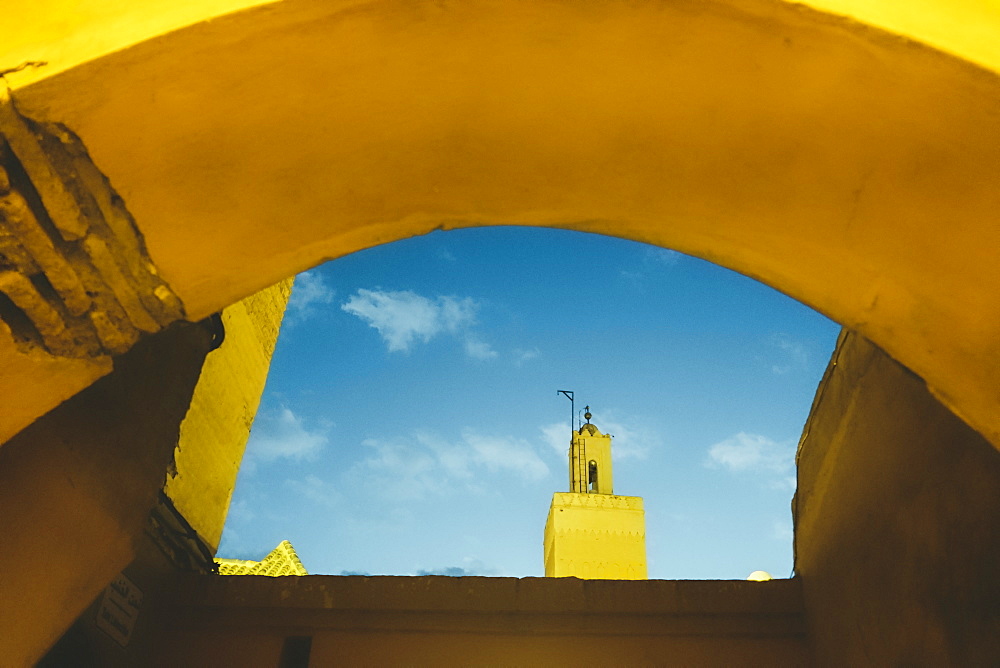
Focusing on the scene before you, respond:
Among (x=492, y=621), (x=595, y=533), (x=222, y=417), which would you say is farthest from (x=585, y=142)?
(x=595, y=533)

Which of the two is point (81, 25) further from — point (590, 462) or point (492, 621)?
point (590, 462)

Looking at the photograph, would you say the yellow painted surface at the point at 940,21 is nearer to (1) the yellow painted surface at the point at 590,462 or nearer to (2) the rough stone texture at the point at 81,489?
(2) the rough stone texture at the point at 81,489

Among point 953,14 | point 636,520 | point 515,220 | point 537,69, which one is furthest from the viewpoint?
point 636,520

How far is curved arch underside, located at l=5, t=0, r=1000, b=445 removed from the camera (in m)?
1.84

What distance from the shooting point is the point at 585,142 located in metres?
2.32

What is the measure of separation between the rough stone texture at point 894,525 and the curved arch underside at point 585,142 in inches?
25.6

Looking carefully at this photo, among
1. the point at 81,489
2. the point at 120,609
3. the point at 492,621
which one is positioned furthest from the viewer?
the point at 492,621

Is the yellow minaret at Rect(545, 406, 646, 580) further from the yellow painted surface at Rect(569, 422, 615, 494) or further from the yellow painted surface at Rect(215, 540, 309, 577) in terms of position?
the yellow painted surface at Rect(215, 540, 309, 577)

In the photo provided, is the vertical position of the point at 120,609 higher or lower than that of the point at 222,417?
lower

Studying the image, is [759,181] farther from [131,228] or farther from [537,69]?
[131,228]

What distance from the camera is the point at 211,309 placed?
2.53 metres

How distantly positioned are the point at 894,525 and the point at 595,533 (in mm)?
28516

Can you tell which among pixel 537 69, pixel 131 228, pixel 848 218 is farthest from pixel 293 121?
pixel 848 218

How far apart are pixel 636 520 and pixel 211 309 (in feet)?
103
